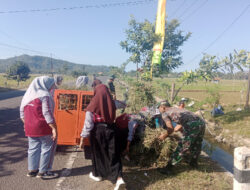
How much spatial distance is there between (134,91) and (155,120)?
127 centimetres

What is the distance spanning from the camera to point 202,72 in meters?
6.63

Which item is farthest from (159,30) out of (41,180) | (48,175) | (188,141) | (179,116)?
(41,180)

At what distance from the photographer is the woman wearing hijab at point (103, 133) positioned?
2998 mm

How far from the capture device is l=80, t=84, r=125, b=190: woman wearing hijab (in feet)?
9.84

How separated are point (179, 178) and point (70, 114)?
258cm

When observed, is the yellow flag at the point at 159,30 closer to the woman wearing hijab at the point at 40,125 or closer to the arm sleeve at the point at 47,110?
the woman wearing hijab at the point at 40,125

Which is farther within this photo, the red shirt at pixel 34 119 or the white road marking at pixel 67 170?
the white road marking at pixel 67 170

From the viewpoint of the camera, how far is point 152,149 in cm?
358

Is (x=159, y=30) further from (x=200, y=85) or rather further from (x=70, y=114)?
(x=200, y=85)

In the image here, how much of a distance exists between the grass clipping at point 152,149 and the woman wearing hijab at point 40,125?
1.55 m

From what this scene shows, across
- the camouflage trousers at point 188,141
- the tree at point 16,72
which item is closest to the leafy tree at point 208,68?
the camouflage trousers at point 188,141

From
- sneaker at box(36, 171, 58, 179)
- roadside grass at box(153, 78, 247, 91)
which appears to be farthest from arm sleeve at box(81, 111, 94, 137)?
roadside grass at box(153, 78, 247, 91)

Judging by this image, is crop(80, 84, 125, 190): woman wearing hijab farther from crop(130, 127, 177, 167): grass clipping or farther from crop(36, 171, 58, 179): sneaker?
crop(36, 171, 58, 179): sneaker

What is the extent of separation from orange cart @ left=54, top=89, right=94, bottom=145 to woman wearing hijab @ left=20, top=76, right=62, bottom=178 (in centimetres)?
85
